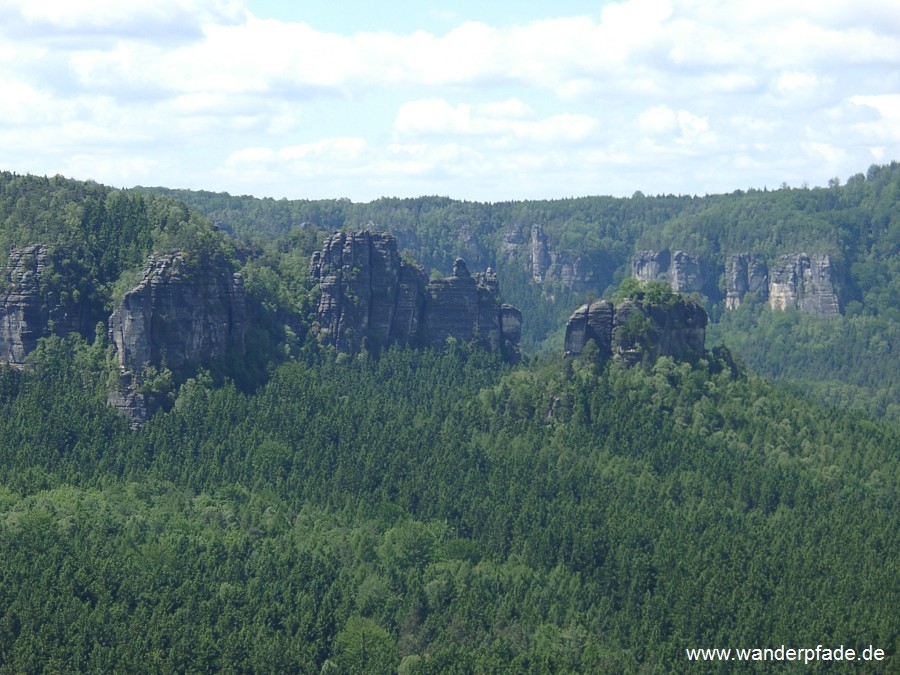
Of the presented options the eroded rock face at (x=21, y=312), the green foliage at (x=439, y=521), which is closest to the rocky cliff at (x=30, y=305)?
the eroded rock face at (x=21, y=312)

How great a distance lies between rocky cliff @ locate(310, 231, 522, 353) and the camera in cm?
18912

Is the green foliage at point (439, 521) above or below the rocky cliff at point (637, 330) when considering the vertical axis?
below

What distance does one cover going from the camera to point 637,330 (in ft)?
549

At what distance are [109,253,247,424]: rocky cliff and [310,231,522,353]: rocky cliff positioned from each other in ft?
76.9

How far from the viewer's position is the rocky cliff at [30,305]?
538 feet

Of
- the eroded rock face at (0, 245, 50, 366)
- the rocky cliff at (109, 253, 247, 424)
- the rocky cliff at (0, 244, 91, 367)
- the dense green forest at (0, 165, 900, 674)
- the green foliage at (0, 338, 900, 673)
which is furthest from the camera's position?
the rocky cliff at (0, 244, 91, 367)

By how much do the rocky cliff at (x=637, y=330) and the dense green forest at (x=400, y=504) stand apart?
7.01 ft

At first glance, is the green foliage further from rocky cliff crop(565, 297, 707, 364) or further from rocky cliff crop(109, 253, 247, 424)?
rocky cliff crop(109, 253, 247, 424)

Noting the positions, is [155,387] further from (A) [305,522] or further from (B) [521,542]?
(B) [521,542]

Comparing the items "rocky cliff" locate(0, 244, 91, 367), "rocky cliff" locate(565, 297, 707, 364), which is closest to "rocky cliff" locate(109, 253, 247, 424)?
"rocky cliff" locate(0, 244, 91, 367)

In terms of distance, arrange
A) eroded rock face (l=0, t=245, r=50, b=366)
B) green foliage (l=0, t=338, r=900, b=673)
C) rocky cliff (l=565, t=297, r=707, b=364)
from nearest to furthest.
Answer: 1. green foliage (l=0, t=338, r=900, b=673)
2. eroded rock face (l=0, t=245, r=50, b=366)
3. rocky cliff (l=565, t=297, r=707, b=364)

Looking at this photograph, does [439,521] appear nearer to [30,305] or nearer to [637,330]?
[637,330]

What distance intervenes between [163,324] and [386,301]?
118 ft

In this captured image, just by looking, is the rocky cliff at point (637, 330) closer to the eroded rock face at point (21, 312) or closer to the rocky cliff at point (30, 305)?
the rocky cliff at point (30, 305)
